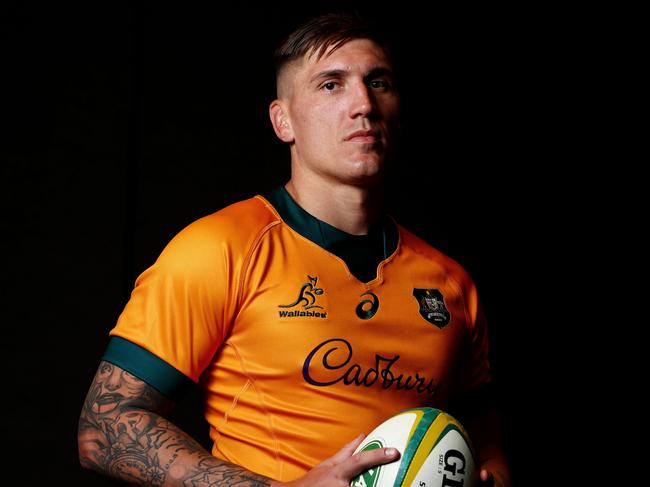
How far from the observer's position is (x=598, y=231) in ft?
9.68

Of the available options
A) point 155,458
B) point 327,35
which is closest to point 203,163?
point 327,35

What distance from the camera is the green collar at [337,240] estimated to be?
5.39ft

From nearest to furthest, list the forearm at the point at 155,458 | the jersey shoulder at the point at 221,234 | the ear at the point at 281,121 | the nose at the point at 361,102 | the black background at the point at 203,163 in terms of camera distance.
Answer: the forearm at the point at 155,458
the jersey shoulder at the point at 221,234
the nose at the point at 361,102
the ear at the point at 281,121
the black background at the point at 203,163

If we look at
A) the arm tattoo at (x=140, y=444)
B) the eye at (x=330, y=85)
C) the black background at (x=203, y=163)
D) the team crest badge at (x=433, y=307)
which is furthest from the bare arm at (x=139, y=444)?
the black background at (x=203, y=163)

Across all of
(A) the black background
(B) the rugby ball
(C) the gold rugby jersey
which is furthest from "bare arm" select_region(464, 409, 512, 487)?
(A) the black background

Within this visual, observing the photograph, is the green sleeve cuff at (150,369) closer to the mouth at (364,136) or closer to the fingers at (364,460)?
the fingers at (364,460)

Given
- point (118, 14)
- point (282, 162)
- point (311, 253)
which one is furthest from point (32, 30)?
point (311, 253)

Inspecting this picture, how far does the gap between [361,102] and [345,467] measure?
0.73 meters

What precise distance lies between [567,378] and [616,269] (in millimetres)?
428

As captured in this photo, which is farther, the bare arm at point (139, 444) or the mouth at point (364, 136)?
the mouth at point (364, 136)

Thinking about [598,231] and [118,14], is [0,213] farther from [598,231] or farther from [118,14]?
[598,231]

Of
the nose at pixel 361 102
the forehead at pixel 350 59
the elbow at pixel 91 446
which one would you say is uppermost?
the forehead at pixel 350 59

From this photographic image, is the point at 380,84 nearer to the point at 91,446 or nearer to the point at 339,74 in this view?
the point at 339,74

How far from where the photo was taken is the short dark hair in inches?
66.9
